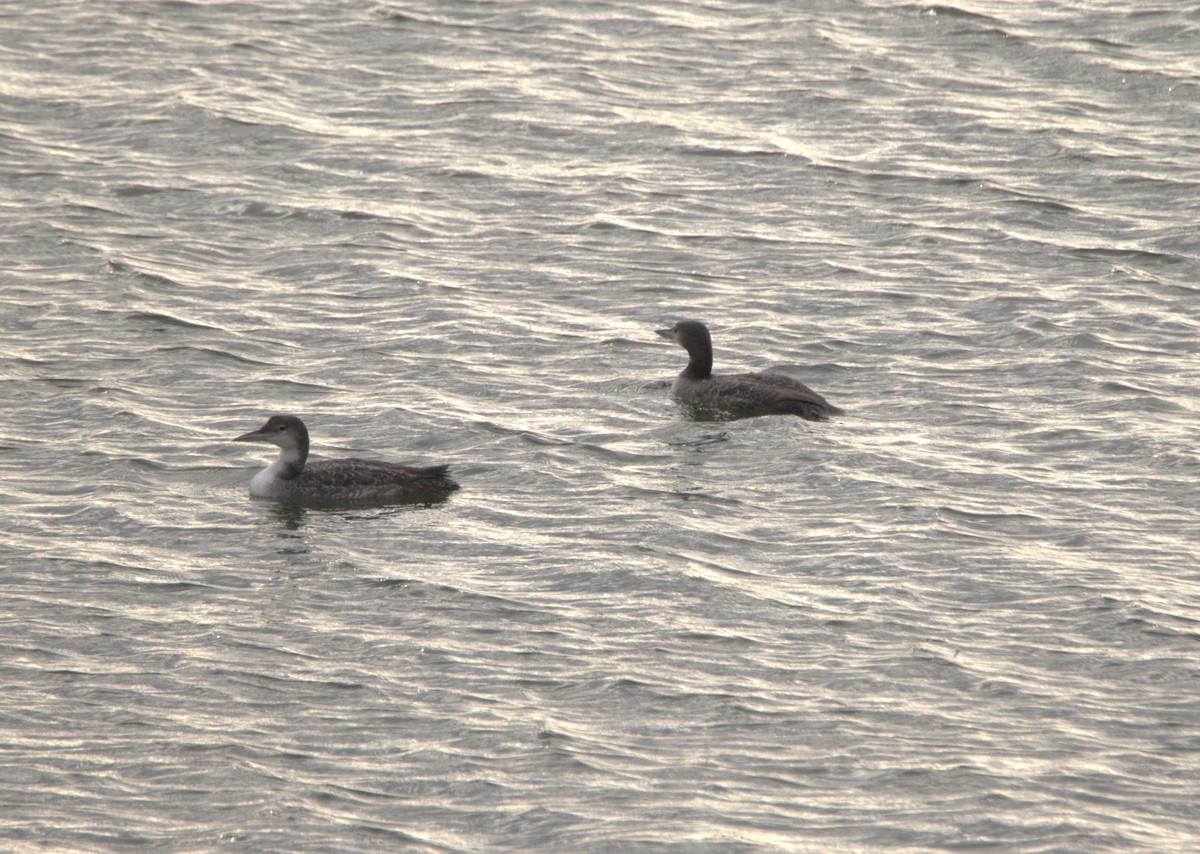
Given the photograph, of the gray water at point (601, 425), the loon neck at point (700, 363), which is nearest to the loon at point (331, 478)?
the gray water at point (601, 425)

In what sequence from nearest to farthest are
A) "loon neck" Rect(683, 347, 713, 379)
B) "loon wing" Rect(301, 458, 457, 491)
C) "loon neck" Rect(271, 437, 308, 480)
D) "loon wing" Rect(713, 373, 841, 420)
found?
"loon wing" Rect(301, 458, 457, 491)
"loon neck" Rect(271, 437, 308, 480)
"loon wing" Rect(713, 373, 841, 420)
"loon neck" Rect(683, 347, 713, 379)

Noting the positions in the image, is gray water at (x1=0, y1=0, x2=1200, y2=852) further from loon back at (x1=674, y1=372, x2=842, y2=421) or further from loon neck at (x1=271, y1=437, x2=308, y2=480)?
loon neck at (x1=271, y1=437, x2=308, y2=480)

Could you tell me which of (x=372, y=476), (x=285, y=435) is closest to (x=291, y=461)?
(x=285, y=435)

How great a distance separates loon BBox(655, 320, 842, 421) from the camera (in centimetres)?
1569

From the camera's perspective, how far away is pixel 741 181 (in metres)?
22.2

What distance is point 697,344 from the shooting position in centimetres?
1670

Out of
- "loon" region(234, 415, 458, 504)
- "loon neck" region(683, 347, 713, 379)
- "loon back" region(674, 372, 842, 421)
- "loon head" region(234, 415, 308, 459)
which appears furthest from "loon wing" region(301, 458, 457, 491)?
"loon neck" region(683, 347, 713, 379)

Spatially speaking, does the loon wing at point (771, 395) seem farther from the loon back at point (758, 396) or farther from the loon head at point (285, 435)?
the loon head at point (285, 435)

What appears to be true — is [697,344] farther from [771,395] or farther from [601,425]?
[601,425]

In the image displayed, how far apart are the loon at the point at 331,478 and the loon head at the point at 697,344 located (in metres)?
3.31

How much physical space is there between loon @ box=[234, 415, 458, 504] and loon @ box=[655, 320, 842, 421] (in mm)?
3033

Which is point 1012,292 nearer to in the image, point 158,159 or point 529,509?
point 529,509

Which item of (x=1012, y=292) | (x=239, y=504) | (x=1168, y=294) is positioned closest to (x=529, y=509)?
(x=239, y=504)

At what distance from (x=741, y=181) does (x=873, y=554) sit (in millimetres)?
10096
